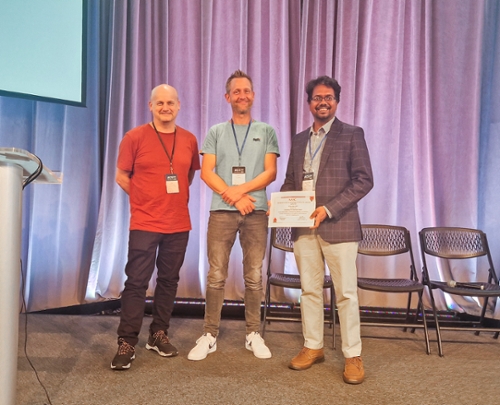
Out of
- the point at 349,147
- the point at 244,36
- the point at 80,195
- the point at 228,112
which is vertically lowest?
the point at 80,195

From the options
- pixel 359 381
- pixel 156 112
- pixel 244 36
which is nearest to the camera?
pixel 359 381

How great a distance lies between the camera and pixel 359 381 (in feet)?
8.13

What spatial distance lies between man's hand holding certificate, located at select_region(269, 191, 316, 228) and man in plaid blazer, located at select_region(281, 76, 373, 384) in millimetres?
59

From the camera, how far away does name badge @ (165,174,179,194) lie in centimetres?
281

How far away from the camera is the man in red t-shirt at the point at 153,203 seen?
278 cm

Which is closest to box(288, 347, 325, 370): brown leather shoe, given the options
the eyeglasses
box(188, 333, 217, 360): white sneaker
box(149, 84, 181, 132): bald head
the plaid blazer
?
box(188, 333, 217, 360): white sneaker

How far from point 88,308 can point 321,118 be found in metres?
3.00

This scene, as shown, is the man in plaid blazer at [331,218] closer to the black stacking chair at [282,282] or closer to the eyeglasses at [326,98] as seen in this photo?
the eyeglasses at [326,98]

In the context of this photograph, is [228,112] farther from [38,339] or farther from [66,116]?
[38,339]

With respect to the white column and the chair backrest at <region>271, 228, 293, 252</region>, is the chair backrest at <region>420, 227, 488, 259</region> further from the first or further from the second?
the white column

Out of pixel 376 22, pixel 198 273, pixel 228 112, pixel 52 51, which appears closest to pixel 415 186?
pixel 376 22

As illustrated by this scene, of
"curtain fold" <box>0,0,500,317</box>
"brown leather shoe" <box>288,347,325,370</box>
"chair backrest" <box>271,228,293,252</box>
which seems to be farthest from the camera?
"curtain fold" <box>0,0,500,317</box>

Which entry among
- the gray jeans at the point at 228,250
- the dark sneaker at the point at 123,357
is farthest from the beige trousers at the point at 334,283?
the dark sneaker at the point at 123,357

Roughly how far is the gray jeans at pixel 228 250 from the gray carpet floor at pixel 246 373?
35 centimetres
